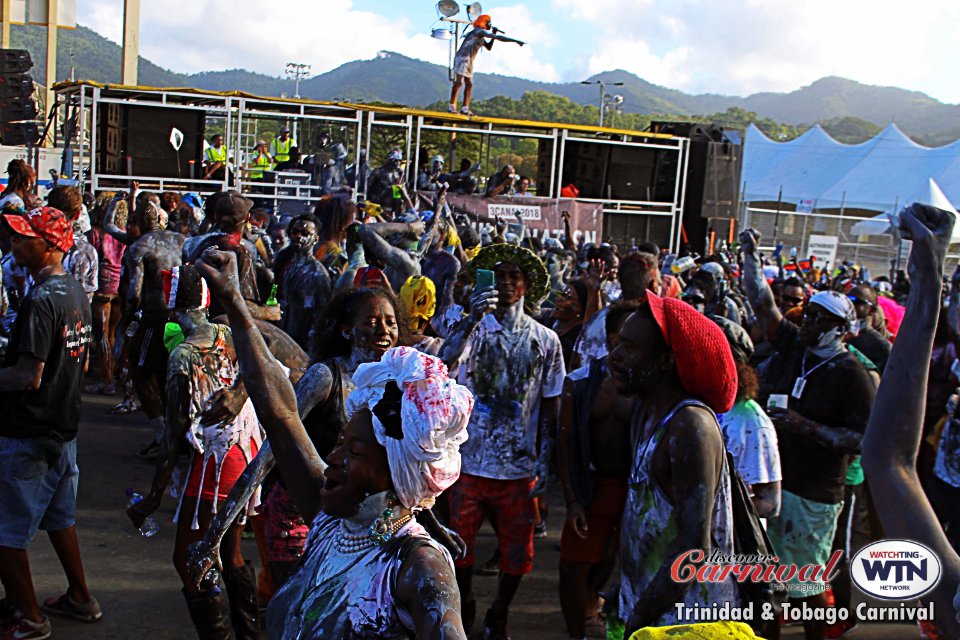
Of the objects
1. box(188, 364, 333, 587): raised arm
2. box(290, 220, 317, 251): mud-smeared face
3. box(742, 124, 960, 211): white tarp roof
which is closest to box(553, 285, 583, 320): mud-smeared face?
box(290, 220, 317, 251): mud-smeared face

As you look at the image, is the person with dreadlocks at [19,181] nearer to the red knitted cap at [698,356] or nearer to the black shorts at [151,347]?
the black shorts at [151,347]

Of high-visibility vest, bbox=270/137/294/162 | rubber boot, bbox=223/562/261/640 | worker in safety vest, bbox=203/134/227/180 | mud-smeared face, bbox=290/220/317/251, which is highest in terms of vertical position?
high-visibility vest, bbox=270/137/294/162

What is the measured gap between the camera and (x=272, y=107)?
16.1m

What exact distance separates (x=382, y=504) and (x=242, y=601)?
8.31ft

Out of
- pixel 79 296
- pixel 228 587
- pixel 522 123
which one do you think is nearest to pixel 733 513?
pixel 228 587

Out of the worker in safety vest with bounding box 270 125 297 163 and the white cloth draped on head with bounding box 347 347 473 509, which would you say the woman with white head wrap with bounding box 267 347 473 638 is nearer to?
the white cloth draped on head with bounding box 347 347 473 509

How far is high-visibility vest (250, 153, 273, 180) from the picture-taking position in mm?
17812

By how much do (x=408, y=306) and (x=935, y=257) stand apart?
3496 mm

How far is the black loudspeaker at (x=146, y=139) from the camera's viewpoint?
15242 mm

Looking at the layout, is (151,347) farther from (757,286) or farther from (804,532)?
(804,532)

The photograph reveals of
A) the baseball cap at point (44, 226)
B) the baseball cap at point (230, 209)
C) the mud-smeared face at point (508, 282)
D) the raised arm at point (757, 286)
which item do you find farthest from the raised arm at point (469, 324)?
the raised arm at point (757, 286)

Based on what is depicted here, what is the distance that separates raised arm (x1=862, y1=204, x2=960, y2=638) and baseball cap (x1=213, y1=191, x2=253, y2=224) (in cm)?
416

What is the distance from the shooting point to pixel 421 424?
1.88m

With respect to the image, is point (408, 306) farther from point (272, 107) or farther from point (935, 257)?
point (272, 107)
